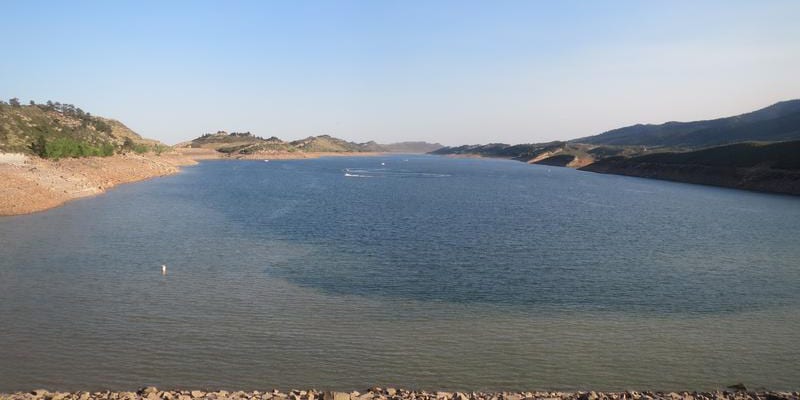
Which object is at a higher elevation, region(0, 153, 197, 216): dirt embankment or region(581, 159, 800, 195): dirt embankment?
region(0, 153, 197, 216): dirt embankment

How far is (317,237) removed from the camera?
93.7 ft

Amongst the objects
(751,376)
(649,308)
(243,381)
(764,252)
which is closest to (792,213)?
(764,252)

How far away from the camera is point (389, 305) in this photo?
16.3m

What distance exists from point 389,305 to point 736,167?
76092 mm

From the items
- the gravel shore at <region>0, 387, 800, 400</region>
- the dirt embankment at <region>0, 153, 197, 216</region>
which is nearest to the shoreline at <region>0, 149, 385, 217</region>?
the dirt embankment at <region>0, 153, 197, 216</region>

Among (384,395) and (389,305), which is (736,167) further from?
(384,395)

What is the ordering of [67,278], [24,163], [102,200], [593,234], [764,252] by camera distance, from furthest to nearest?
[24,163] < [102,200] < [593,234] < [764,252] < [67,278]

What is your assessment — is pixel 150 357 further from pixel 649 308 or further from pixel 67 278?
pixel 649 308

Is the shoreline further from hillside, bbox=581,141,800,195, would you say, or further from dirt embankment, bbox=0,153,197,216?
hillside, bbox=581,141,800,195

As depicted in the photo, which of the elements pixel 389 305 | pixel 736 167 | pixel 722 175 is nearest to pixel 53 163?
pixel 389 305

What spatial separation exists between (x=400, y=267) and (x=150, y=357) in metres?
11.0

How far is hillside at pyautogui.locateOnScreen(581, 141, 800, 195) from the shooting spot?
67000 millimetres

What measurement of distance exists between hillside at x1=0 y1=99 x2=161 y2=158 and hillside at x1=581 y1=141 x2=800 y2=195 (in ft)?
268

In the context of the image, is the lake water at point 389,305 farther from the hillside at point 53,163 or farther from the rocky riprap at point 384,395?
the hillside at point 53,163
